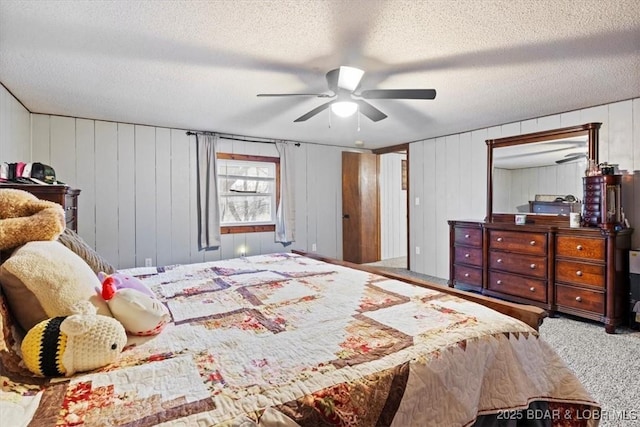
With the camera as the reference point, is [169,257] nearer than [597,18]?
No

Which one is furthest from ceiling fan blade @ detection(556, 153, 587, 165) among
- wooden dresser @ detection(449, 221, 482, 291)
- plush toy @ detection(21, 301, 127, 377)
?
plush toy @ detection(21, 301, 127, 377)

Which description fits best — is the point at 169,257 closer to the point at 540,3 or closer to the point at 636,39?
the point at 540,3

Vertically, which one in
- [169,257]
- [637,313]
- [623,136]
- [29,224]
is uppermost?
[623,136]

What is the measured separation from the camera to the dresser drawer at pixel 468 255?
4.08m

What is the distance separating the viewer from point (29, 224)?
47.4 inches

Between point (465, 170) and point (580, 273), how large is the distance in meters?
1.99

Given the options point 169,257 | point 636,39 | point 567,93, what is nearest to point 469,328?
point 636,39

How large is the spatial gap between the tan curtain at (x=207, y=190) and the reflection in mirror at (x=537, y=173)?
12.5 feet

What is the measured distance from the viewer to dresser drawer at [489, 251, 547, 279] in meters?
3.48

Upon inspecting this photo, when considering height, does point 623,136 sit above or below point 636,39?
below

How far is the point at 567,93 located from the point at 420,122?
147 cm

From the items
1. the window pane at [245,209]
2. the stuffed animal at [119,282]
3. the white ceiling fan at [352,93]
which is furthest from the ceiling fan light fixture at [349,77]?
the window pane at [245,209]

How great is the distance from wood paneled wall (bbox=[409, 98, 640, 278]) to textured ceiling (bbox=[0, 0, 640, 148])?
0.24 m

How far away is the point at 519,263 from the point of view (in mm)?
3672
